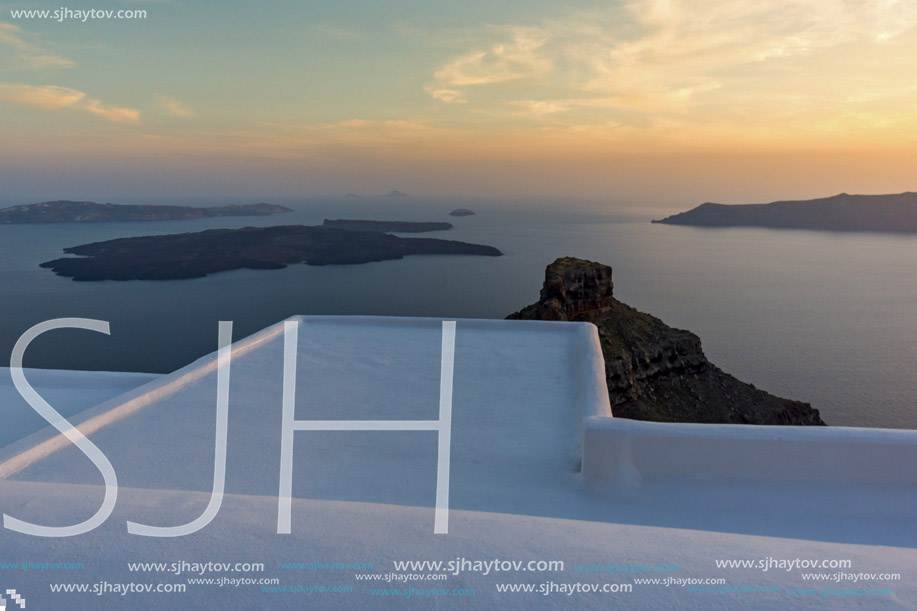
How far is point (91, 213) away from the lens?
68.4 m

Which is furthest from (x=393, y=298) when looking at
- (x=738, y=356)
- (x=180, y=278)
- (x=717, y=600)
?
(x=717, y=600)

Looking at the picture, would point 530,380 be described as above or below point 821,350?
above

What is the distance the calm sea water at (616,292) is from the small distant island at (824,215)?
10180 millimetres

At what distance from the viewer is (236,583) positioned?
182 centimetres

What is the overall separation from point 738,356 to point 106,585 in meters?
47.8

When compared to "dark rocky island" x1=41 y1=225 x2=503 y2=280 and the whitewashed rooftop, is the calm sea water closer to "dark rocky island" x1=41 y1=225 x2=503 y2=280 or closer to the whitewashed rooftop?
"dark rocky island" x1=41 y1=225 x2=503 y2=280

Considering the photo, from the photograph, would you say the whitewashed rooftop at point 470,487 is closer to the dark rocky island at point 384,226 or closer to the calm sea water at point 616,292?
the calm sea water at point 616,292

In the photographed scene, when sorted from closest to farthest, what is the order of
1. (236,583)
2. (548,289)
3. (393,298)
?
1. (236,583)
2. (548,289)
3. (393,298)

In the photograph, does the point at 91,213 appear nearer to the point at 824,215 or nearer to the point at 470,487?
the point at 470,487

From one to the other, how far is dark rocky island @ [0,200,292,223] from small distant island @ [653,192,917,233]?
258 feet

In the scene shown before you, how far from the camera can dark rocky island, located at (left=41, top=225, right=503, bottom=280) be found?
175 feet

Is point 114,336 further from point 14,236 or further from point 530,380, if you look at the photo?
point 530,380

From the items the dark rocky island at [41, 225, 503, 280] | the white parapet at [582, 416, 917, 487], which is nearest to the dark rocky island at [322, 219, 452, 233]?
the dark rocky island at [41, 225, 503, 280]

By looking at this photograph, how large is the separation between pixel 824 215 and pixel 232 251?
89900 millimetres
